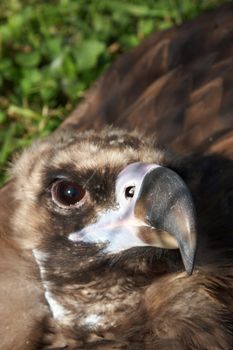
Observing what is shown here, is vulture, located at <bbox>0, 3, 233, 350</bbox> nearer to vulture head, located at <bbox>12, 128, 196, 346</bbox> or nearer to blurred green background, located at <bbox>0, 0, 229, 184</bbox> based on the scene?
vulture head, located at <bbox>12, 128, 196, 346</bbox>

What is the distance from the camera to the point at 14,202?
3.31 metres

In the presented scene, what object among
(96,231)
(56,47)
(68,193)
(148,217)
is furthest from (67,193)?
(56,47)

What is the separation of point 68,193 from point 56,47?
6.93ft

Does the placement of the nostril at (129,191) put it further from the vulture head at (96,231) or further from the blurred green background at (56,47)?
the blurred green background at (56,47)

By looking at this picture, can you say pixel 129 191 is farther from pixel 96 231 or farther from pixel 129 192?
pixel 96 231

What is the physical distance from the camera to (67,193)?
300 centimetres

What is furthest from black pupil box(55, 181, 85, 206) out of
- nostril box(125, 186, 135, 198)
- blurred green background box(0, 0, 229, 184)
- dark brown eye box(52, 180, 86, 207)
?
blurred green background box(0, 0, 229, 184)

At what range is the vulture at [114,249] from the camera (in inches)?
113

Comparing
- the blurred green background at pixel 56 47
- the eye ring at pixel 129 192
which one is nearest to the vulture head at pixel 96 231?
the eye ring at pixel 129 192

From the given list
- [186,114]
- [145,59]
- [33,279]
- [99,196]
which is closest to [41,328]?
[33,279]

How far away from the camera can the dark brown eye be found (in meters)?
2.98

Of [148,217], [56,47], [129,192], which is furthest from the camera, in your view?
[56,47]

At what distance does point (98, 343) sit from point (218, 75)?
1.20m

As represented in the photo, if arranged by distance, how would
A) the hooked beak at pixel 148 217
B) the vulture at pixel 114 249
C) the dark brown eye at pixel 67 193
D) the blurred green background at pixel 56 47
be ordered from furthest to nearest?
1. the blurred green background at pixel 56 47
2. the dark brown eye at pixel 67 193
3. the vulture at pixel 114 249
4. the hooked beak at pixel 148 217
